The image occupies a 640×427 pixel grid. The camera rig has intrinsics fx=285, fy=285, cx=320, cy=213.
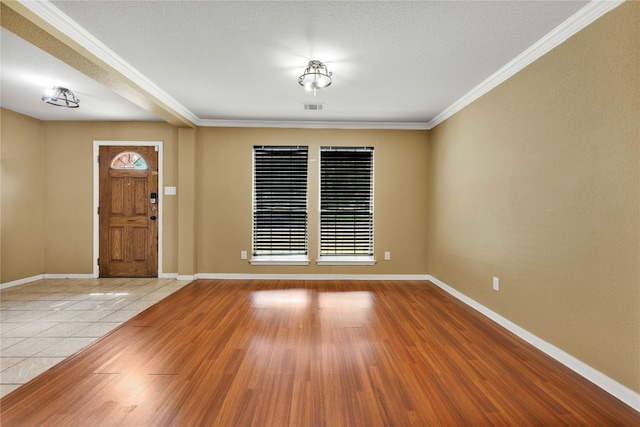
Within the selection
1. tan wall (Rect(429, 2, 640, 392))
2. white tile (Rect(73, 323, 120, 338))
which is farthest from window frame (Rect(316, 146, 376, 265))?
white tile (Rect(73, 323, 120, 338))

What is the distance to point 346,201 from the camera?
5129 mm

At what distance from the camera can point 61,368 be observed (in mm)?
2238

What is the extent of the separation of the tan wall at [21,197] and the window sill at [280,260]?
363 centimetres

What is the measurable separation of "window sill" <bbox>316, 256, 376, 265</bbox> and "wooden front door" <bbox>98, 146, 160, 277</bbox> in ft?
9.73

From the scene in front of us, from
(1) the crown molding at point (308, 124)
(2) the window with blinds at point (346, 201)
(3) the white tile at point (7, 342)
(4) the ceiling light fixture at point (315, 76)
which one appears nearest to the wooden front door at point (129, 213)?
(1) the crown molding at point (308, 124)

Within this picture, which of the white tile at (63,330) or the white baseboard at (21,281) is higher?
the white baseboard at (21,281)

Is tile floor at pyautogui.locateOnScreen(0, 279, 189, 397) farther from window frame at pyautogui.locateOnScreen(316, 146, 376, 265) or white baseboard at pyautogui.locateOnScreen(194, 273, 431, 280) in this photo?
window frame at pyautogui.locateOnScreen(316, 146, 376, 265)

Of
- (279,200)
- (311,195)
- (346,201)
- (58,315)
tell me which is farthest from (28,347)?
(346,201)

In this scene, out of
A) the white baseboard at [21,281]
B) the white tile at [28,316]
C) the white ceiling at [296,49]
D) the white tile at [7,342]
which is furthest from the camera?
the white baseboard at [21,281]

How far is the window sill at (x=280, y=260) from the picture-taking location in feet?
16.5

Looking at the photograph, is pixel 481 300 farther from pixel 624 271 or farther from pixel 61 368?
pixel 61 368

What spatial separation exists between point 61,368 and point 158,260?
9.64ft

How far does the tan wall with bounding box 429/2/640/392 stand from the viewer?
188 cm

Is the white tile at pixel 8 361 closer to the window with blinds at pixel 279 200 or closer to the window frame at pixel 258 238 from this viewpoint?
the window frame at pixel 258 238
